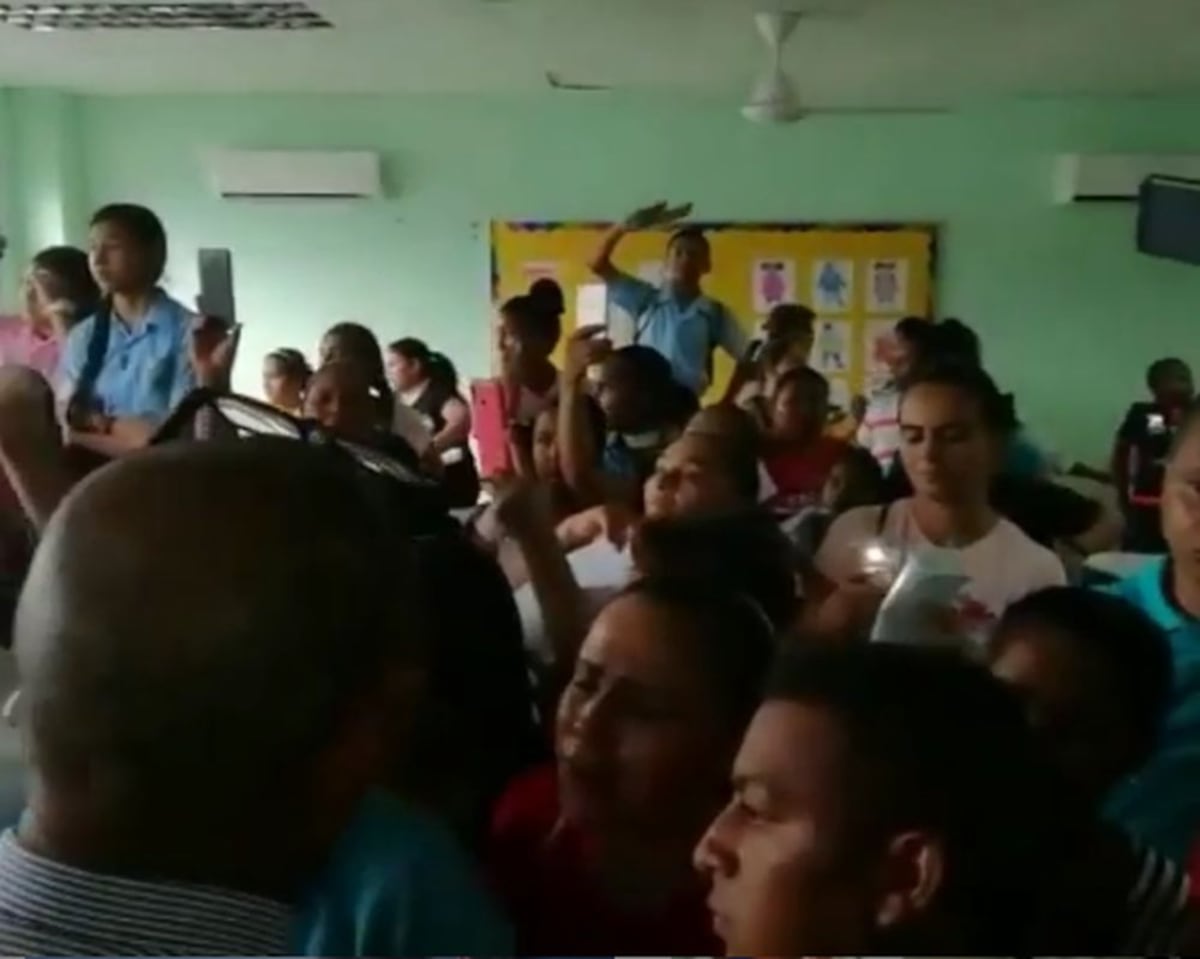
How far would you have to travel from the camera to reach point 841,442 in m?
1.94

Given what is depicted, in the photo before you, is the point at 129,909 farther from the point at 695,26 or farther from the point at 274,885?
the point at 695,26

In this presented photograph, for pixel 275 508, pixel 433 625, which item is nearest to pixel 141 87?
pixel 433 625

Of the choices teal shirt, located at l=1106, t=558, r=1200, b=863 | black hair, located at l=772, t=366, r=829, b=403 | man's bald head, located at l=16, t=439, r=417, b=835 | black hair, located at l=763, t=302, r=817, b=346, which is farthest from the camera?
black hair, located at l=763, t=302, r=817, b=346

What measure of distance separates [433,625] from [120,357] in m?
0.88

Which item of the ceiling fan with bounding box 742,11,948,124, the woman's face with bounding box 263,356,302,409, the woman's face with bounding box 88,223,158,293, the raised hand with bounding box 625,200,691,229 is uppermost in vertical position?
the ceiling fan with bounding box 742,11,948,124

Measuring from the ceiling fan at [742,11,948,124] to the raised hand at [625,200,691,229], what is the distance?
23cm

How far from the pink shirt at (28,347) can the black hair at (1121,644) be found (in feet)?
3.06

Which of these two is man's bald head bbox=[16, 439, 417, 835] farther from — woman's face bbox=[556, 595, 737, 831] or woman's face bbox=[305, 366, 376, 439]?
woman's face bbox=[305, 366, 376, 439]

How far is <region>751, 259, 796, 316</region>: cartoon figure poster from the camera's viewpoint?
9.08 feet

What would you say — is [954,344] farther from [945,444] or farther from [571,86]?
[571,86]

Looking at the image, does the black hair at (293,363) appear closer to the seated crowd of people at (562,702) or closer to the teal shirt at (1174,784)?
the seated crowd of people at (562,702)

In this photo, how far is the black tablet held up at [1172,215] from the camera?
9.77 feet

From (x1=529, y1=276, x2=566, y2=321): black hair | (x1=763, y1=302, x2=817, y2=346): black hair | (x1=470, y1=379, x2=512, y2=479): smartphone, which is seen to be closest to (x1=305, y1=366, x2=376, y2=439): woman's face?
(x1=470, y1=379, x2=512, y2=479): smartphone

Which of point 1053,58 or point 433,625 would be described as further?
point 1053,58
